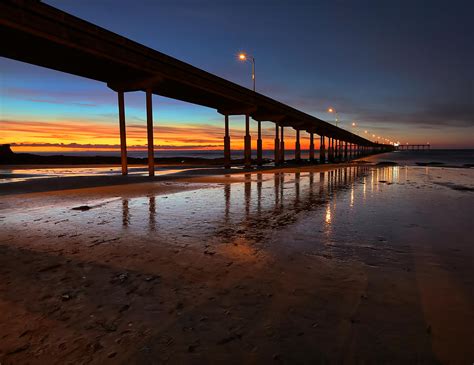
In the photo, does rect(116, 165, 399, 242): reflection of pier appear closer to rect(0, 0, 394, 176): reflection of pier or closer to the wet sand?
the wet sand

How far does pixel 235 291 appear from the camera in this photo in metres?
3.84

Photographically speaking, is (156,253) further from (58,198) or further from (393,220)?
(58,198)

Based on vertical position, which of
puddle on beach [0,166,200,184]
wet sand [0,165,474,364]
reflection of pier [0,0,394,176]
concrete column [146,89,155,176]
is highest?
reflection of pier [0,0,394,176]

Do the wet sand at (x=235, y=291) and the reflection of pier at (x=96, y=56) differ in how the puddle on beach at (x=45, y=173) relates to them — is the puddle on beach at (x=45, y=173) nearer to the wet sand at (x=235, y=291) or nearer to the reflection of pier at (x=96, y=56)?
the reflection of pier at (x=96, y=56)

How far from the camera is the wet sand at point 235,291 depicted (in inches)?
106

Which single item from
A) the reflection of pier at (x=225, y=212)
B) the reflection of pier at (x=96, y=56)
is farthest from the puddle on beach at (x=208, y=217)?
the reflection of pier at (x=96, y=56)

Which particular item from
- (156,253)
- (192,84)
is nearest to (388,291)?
(156,253)

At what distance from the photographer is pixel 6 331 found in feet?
9.64

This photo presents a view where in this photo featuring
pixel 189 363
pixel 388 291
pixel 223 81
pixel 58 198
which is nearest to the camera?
pixel 189 363

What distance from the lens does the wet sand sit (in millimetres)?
2695

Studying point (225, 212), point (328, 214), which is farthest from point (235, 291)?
point (328, 214)

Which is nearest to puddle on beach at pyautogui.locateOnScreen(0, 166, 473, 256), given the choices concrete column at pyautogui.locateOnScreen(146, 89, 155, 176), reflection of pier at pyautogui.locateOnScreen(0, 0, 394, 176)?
reflection of pier at pyautogui.locateOnScreen(0, 0, 394, 176)

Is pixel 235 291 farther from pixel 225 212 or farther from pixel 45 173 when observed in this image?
pixel 45 173

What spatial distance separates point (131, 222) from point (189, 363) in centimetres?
577
